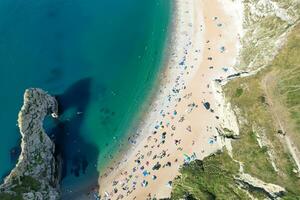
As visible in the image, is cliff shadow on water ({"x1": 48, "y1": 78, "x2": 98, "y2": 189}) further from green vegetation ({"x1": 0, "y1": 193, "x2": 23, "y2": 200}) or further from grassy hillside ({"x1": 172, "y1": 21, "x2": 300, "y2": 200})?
grassy hillside ({"x1": 172, "y1": 21, "x2": 300, "y2": 200})

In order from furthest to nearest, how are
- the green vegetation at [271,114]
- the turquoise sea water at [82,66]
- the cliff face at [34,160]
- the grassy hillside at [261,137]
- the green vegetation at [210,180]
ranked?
the turquoise sea water at [82,66], the cliff face at [34,160], the green vegetation at [210,180], the grassy hillside at [261,137], the green vegetation at [271,114]

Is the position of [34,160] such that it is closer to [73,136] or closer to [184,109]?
[73,136]

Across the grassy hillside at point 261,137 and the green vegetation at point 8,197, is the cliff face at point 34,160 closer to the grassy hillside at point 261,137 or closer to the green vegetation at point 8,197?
the green vegetation at point 8,197

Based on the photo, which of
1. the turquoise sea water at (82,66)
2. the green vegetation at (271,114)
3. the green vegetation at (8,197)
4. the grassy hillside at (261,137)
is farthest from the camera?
the turquoise sea water at (82,66)

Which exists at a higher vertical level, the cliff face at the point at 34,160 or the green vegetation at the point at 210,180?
the cliff face at the point at 34,160

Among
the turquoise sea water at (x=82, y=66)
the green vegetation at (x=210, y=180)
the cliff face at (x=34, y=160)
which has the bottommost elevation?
the green vegetation at (x=210, y=180)

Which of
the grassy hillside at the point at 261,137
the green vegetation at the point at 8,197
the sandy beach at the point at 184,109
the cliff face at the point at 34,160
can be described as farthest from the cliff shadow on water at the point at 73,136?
the grassy hillside at the point at 261,137

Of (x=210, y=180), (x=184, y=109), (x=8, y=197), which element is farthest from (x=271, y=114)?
(x=8, y=197)
